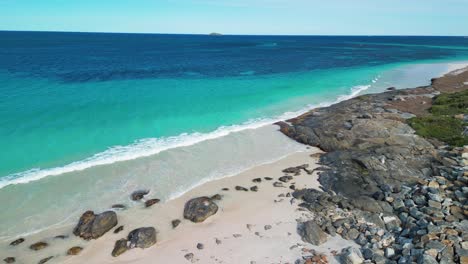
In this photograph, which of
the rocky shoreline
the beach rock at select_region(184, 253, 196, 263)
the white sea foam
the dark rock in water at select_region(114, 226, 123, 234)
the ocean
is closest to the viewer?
the rocky shoreline

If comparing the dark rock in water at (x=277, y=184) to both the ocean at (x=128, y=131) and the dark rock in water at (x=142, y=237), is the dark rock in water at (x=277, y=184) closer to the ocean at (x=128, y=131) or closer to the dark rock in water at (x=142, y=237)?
the ocean at (x=128, y=131)

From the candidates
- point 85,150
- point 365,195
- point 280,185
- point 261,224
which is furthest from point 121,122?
point 365,195

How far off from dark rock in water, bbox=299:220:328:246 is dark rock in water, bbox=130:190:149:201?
7658mm

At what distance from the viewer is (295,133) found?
79.3 ft

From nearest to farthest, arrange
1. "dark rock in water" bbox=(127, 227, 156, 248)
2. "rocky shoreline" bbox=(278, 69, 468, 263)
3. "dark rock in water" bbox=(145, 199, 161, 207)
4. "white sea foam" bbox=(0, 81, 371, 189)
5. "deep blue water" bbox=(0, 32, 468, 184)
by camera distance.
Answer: "rocky shoreline" bbox=(278, 69, 468, 263)
"dark rock in water" bbox=(127, 227, 156, 248)
"dark rock in water" bbox=(145, 199, 161, 207)
"white sea foam" bbox=(0, 81, 371, 189)
"deep blue water" bbox=(0, 32, 468, 184)

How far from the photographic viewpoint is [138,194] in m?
16.0

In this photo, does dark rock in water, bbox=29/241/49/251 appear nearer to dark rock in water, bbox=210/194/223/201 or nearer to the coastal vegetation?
dark rock in water, bbox=210/194/223/201

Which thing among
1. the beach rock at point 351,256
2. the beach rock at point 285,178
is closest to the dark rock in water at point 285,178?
the beach rock at point 285,178

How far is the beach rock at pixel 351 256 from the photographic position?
10828mm

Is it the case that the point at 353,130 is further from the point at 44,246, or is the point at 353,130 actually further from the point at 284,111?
the point at 44,246

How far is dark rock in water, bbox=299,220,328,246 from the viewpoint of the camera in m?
12.2

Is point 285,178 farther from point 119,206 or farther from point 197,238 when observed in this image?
point 119,206

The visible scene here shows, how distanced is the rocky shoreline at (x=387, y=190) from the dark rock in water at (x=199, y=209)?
4.16 metres

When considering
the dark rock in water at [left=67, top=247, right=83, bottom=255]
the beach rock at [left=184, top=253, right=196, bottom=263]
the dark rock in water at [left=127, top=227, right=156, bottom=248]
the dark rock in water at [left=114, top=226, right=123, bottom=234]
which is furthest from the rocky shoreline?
the dark rock in water at [left=67, top=247, right=83, bottom=255]
